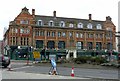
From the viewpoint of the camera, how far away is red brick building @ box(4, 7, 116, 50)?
81125 mm

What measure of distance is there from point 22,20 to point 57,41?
11540 millimetres

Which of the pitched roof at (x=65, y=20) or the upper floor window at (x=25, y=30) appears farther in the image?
the pitched roof at (x=65, y=20)

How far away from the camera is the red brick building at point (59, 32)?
266 ft

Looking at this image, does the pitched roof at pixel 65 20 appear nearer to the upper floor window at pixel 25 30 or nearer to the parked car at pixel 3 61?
the upper floor window at pixel 25 30

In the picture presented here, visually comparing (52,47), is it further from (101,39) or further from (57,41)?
(101,39)

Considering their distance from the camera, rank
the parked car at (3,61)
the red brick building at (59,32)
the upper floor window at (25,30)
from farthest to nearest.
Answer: the red brick building at (59,32) < the upper floor window at (25,30) < the parked car at (3,61)

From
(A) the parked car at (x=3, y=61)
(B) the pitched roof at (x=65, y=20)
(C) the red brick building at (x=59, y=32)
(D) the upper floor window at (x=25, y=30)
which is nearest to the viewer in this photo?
(A) the parked car at (x=3, y=61)

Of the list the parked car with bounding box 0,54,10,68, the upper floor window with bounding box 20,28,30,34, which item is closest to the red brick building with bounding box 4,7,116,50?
the upper floor window with bounding box 20,28,30,34

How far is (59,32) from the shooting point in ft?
284

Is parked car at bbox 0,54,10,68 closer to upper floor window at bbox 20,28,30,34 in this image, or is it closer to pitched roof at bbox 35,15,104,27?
upper floor window at bbox 20,28,30,34

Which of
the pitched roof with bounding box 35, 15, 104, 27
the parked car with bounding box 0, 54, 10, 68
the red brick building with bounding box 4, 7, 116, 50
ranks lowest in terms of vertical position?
the parked car with bounding box 0, 54, 10, 68

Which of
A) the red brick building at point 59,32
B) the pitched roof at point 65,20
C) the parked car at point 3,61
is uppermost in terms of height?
the pitched roof at point 65,20

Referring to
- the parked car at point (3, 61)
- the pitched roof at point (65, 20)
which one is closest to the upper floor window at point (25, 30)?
the pitched roof at point (65, 20)

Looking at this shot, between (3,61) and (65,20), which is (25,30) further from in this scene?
(3,61)
